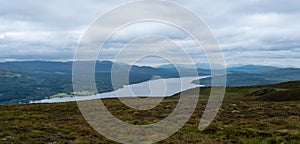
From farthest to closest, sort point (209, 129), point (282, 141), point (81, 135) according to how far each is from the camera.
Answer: point (209, 129) → point (81, 135) → point (282, 141)

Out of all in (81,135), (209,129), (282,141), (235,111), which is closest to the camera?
(282,141)

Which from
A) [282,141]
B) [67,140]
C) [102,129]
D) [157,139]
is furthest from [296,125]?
[67,140]

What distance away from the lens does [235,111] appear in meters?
35.6

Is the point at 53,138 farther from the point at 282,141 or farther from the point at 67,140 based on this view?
the point at 282,141

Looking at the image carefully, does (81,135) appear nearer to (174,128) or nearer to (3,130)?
(3,130)

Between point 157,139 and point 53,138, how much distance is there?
23.5 ft

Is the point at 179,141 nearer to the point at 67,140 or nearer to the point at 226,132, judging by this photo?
the point at 226,132

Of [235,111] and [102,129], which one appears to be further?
[235,111]

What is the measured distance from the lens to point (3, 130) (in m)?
23.2

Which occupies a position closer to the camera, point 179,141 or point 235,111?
point 179,141

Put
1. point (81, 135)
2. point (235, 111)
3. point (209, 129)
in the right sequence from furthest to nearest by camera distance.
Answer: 1. point (235, 111)
2. point (209, 129)
3. point (81, 135)

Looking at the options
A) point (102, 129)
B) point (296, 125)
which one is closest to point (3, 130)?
point (102, 129)

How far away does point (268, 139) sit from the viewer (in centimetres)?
2069

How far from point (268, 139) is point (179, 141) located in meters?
5.97
